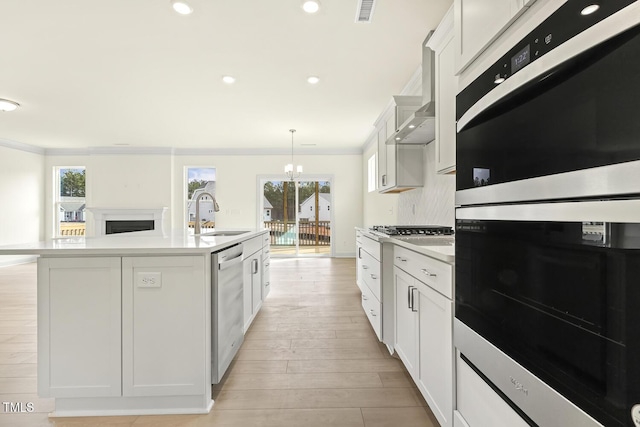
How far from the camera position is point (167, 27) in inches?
111

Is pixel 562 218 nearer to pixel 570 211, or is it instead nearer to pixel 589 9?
pixel 570 211

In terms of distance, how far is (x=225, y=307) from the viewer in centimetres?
205

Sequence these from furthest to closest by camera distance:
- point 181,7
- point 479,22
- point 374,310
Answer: point 374,310 → point 181,7 → point 479,22

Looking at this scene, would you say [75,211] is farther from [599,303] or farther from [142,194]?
[599,303]

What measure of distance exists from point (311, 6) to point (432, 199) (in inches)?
81.6

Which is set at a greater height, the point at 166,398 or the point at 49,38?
the point at 49,38

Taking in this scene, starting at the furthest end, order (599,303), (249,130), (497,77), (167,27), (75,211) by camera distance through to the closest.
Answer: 1. (75,211)
2. (249,130)
3. (167,27)
4. (497,77)
5. (599,303)

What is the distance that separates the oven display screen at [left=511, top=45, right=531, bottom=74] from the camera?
2.61 ft

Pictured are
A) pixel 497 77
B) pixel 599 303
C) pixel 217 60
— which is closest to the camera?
pixel 599 303

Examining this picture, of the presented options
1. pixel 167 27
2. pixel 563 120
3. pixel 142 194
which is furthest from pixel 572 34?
pixel 142 194

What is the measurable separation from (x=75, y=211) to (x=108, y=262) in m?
8.34

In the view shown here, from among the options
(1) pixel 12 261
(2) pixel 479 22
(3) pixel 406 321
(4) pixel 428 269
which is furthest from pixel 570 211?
(1) pixel 12 261

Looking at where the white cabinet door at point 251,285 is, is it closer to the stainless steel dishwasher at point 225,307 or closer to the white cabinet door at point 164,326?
the stainless steel dishwasher at point 225,307

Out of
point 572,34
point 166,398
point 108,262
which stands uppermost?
point 572,34
